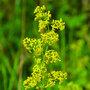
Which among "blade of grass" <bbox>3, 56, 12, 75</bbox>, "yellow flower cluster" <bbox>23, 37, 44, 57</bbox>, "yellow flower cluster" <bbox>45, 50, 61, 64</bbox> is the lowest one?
"yellow flower cluster" <bbox>45, 50, 61, 64</bbox>

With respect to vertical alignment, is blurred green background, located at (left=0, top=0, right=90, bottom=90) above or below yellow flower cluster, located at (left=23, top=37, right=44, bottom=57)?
above

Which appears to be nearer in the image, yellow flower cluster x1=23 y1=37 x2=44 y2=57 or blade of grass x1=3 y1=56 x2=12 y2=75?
yellow flower cluster x1=23 y1=37 x2=44 y2=57

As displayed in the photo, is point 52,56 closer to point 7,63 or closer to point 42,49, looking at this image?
point 42,49

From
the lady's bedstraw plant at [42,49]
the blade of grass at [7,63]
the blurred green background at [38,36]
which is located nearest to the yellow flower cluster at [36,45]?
the lady's bedstraw plant at [42,49]

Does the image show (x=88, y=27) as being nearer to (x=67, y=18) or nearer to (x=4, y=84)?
(x=67, y=18)

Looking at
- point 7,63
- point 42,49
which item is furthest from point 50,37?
point 7,63

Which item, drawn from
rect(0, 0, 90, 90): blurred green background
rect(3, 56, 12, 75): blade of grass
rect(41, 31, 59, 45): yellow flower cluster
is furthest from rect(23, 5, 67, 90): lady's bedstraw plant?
rect(3, 56, 12, 75): blade of grass

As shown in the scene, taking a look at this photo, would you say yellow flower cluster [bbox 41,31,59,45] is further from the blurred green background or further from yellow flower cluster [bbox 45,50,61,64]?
the blurred green background

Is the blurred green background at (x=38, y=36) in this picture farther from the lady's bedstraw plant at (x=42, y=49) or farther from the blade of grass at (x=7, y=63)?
the lady's bedstraw plant at (x=42, y=49)

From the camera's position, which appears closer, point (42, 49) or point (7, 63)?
point (42, 49)

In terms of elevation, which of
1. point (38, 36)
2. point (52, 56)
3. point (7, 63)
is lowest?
point (52, 56)
